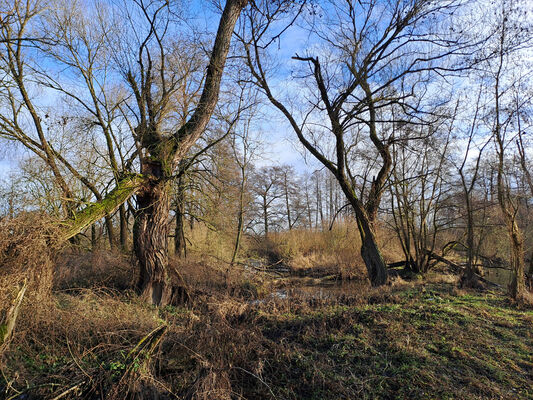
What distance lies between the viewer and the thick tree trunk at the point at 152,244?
303 inches

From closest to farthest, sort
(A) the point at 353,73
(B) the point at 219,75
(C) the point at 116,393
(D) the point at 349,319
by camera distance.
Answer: (C) the point at 116,393 → (D) the point at 349,319 → (B) the point at 219,75 → (A) the point at 353,73

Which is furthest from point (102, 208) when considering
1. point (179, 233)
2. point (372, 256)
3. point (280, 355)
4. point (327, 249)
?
point (327, 249)

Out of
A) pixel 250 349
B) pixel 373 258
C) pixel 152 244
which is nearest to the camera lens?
pixel 250 349

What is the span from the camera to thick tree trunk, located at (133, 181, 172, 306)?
7707 mm

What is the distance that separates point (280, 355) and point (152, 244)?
4701 millimetres

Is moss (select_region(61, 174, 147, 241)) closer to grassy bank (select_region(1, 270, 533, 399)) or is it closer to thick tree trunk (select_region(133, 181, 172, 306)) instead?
thick tree trunk (select_region(133, 181, 172, 306))

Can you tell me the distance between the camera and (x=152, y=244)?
7.73 meters

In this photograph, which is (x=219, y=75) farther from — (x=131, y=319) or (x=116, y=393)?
(x=116, y=393)

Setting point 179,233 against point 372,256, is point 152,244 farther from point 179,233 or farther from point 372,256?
point 372,256

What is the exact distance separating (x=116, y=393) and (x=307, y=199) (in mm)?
36472

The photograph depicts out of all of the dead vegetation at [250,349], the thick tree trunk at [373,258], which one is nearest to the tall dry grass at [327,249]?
the thick tree trunk at [373,258]

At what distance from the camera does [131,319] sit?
5293mm

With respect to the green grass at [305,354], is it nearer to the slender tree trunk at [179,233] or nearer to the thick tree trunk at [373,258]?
the thick tree trunk at [373,258]

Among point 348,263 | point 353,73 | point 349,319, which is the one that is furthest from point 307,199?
point 349,319
